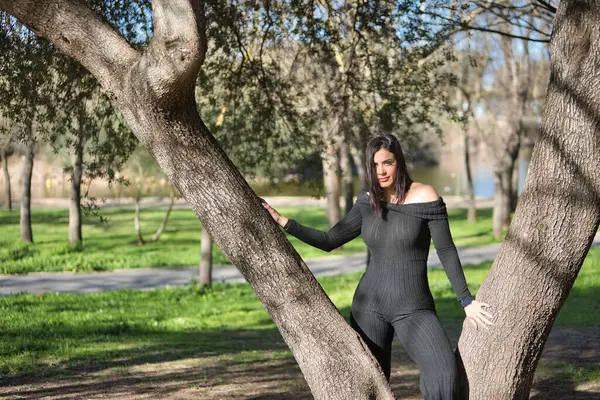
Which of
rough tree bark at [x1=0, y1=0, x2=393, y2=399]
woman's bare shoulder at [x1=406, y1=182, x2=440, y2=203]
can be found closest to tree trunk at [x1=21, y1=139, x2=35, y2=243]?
rough tree bark at [x1=0, y1=0, x2=393, y2=399]

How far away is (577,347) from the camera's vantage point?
8961mm

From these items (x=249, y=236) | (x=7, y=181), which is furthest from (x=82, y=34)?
(x=7, y=181)

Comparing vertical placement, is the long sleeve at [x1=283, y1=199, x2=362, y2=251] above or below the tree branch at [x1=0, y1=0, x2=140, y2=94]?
below

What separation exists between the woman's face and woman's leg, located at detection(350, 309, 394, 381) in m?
0.72

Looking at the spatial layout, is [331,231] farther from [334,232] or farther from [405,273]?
[405,273]

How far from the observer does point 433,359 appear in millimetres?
3975

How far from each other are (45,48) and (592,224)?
5.59 metres

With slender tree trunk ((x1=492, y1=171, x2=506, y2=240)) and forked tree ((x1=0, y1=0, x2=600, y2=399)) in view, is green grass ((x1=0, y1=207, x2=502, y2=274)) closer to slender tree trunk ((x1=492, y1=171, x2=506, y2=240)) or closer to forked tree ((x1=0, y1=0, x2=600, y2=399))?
slender tree trunk ((x1=492, y1=171, x2=506, y2=240))

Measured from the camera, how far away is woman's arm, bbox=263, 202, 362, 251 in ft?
14.8

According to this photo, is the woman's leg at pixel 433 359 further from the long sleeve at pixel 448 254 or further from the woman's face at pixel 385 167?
the woman's face at pixel 385 167

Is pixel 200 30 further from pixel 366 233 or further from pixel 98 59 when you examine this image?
pixel 366 233

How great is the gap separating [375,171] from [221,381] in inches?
128

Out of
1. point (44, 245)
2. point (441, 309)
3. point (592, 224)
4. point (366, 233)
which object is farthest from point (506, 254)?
point (44, 245)

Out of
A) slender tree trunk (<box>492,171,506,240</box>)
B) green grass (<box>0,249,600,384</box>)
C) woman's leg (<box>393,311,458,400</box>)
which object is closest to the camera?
woman's leg (<box>393,311,458,400</box>)
